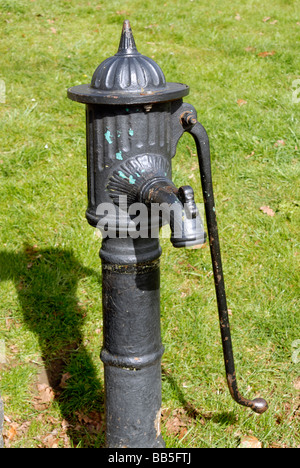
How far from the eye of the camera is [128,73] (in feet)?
6.05

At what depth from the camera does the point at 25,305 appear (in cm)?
339

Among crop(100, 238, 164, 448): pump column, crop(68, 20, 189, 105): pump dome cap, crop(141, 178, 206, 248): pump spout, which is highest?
crop(68, 20, 189, 105): pump dome cap

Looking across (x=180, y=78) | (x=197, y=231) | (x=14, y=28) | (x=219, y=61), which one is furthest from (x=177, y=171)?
(x=14, y=28)

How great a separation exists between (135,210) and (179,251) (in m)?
1.96

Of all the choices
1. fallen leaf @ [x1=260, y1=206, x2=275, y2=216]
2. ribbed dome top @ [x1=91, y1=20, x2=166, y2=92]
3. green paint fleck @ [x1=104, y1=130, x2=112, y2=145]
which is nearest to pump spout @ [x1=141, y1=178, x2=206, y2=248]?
green paint fleck @ [x1=104, y1=130, x2=112, y2=145]

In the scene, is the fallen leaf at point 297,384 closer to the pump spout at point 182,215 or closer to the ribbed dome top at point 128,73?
the pump spout at point 182,215

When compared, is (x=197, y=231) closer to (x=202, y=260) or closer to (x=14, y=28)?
(x=202, y=260)

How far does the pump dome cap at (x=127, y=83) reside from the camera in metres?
1.80

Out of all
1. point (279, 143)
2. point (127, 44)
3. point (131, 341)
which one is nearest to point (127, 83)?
point (127, 44)

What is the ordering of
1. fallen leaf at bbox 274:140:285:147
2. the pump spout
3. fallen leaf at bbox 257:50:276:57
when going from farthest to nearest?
fallen leaf at bbox 257:50:276:57
fallen leaf at bbox 274:140:285:147
the pump spout

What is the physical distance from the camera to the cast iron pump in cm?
182

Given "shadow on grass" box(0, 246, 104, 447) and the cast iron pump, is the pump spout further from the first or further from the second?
"shadow on grass" box(0, 246, 104, 447)

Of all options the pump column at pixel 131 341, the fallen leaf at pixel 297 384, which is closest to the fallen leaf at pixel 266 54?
the fallen leaf at pixel 297 384

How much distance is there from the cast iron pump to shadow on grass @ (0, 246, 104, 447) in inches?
28.4
